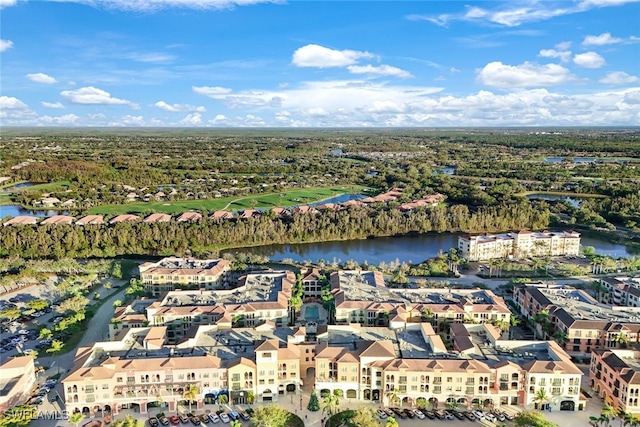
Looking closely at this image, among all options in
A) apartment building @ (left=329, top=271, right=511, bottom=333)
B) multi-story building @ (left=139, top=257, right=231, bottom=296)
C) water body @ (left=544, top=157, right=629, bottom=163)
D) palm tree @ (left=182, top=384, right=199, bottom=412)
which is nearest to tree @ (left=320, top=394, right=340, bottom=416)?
palm tree @ (left=182, top=384, right=199, bottom=412)

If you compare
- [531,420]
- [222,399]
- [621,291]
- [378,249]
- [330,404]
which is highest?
[621,291]

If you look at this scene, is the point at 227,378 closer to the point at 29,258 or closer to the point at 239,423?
the point at 239,423

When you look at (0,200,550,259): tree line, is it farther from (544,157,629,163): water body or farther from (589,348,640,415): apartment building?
(544,157,629,163): water body

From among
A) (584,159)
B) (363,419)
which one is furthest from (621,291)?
(584,159)

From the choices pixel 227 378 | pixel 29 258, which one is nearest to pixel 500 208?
pixel 227 378

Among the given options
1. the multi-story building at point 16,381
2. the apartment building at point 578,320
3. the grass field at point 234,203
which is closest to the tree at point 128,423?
the multi-story building at point 16,381

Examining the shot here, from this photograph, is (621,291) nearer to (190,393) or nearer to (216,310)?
(216,310)
